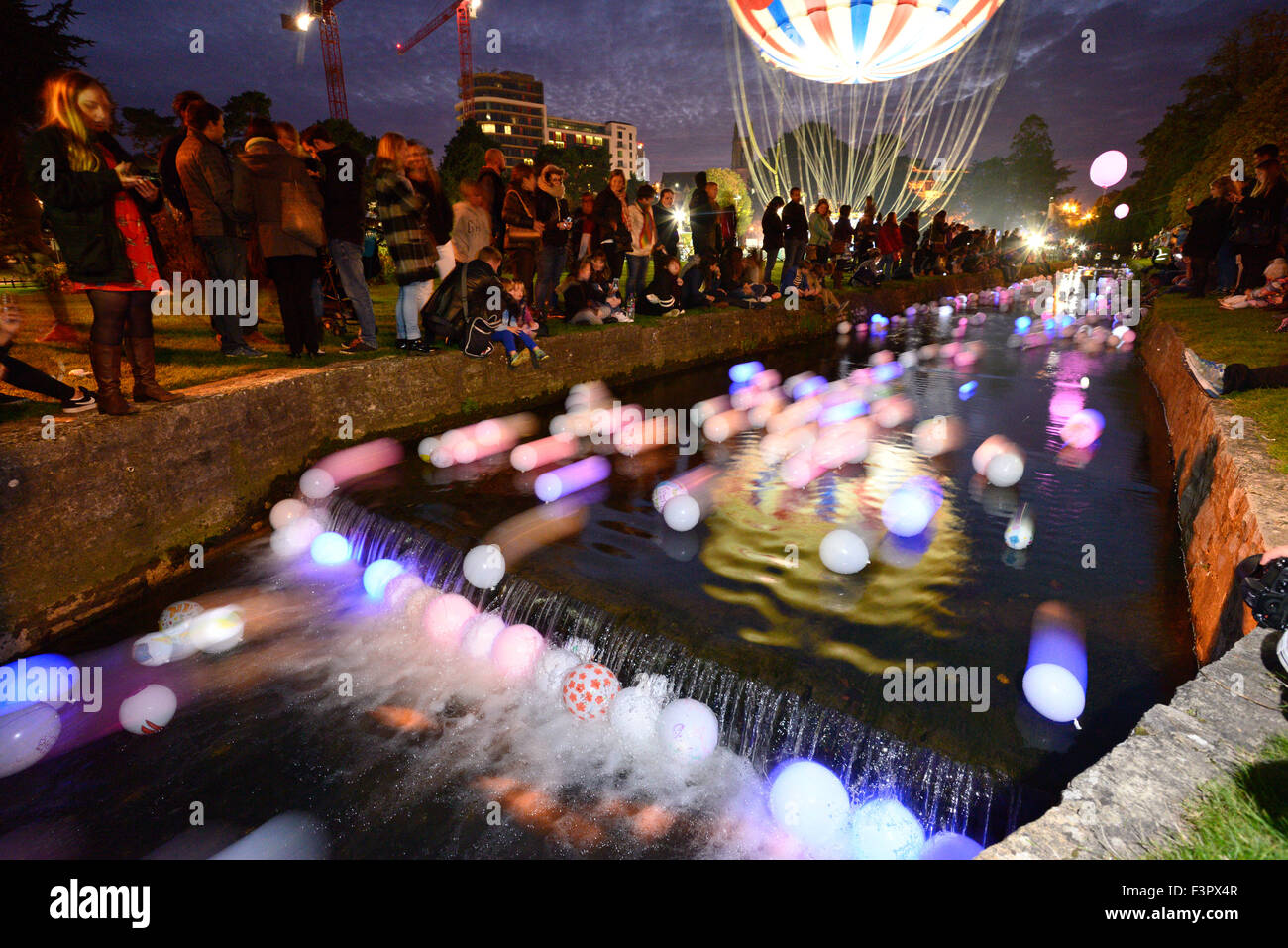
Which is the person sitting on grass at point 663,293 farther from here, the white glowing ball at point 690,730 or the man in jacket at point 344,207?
the white glowing ball at point 690,730

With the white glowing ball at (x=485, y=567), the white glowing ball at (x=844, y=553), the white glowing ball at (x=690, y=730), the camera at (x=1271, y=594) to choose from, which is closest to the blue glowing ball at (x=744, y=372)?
the white glowing ball at (x=844, y=553)

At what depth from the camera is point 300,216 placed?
6.64 metres

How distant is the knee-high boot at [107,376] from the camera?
458 centimetres

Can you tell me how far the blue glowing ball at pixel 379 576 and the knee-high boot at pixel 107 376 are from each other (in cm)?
217

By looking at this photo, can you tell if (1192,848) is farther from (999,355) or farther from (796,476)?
(999,355)

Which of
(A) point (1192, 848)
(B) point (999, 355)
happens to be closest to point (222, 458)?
(A) point (1192, 848)

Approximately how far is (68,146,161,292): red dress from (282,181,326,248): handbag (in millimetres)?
1767

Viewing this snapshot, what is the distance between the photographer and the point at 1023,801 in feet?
9.05

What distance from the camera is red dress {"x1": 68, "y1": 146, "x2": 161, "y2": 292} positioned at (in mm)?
4629

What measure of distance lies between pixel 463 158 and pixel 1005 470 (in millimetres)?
40259

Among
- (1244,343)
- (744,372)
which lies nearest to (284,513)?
(744,372)

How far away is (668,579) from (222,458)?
4.07 metres

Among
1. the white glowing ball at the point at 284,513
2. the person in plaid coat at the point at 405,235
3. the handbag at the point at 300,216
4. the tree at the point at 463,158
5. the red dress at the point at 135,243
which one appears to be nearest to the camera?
the red dress at the point at 135,243

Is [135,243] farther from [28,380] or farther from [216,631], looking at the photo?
[216,631]
